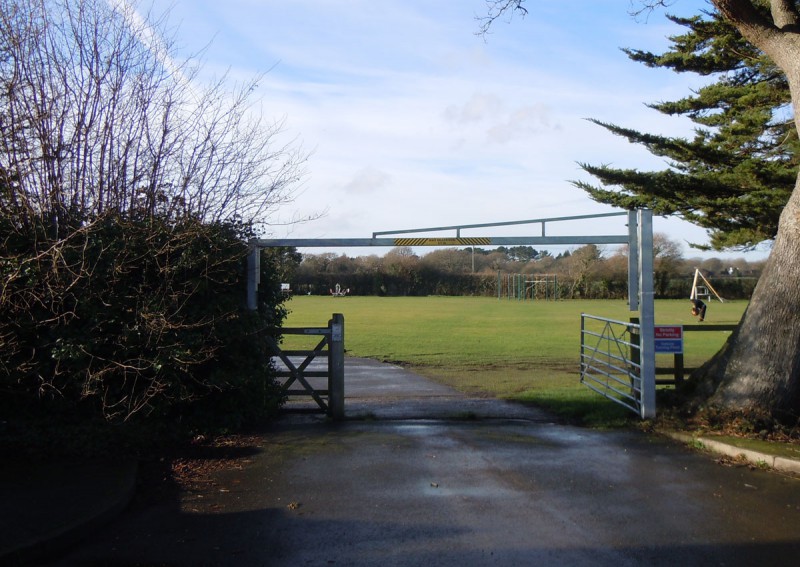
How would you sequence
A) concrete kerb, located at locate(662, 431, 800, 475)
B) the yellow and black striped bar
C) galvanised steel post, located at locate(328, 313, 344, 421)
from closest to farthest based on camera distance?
concrete kerb, located at locate(662, 431, 800, 475) → galvanised steel post, located at locate(328, 313, 344, 421) → the yellow and black striped bar

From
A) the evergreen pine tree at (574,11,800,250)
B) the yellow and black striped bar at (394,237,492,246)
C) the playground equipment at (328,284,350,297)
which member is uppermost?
the evergreen pine tree at (574,11,800,250)

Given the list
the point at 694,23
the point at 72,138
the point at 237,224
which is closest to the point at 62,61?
the point at 72,138

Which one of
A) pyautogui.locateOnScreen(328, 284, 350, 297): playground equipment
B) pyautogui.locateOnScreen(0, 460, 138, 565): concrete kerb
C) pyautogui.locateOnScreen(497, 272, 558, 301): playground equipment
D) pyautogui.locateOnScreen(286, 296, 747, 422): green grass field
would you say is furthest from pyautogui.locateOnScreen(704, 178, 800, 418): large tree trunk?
pyautogui.locateOnScreen(497, 272, 558, 301): playground equipment

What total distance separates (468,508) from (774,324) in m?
5.45

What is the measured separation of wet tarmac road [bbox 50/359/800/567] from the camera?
5.42 m

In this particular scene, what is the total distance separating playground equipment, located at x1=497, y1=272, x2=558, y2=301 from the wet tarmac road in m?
65.5

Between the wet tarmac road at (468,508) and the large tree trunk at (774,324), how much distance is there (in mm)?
1417

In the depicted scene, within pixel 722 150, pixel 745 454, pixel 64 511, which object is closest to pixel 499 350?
pixel 722 150

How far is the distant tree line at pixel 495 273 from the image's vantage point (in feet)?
215

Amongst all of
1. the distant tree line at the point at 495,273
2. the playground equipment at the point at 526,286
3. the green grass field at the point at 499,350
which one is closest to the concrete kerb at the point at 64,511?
the green grass field at the point at 499,350

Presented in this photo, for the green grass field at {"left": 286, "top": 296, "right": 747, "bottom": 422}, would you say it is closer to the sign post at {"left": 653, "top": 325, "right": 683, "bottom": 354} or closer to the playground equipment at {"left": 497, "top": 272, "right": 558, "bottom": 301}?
the sign post at {"left": 653, "top": 325, "right": 683, "bottom": 354}

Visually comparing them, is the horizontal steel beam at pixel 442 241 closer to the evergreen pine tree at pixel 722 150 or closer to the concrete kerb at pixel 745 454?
the concrete kerb at pixel 745 454

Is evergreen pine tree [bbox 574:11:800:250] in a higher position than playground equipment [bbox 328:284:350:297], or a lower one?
higher

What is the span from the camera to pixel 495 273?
265 feet
